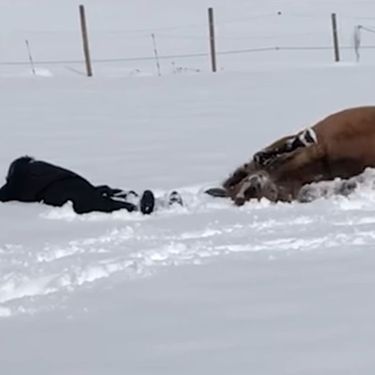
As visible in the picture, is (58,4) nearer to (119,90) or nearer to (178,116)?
(119,90)

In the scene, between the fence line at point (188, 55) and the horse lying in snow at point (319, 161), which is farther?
the fence line at point (188, 55)

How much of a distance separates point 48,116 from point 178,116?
121cm

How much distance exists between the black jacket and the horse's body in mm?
835

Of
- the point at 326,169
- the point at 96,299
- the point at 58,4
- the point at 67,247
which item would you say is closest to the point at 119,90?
the point at 326,169

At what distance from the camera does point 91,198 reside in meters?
4.59

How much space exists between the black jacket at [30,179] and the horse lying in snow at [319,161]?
830 millimetres

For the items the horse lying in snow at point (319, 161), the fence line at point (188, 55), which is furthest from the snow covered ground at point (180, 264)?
the fence line at point (188, 55)

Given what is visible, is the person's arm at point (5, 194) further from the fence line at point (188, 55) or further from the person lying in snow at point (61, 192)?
the fence line at point (188, 55)

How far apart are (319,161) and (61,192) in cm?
123

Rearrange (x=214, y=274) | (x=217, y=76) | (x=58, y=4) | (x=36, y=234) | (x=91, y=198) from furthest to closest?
(x=58, y=4), (x=217, y=76), (x=91, y=198), (x=36, y=234), (x=214, y=274)

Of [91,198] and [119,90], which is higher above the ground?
[91,198]

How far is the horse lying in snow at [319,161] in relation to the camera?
468cm

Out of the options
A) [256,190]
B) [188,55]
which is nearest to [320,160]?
[256,190]

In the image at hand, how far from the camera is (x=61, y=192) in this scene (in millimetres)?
4648
